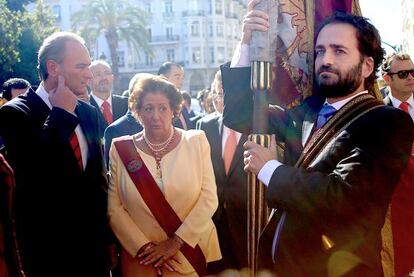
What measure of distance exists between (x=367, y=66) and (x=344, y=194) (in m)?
0.73

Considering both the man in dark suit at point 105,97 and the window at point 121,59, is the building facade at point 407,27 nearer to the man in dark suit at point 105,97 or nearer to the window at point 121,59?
the window at point 121,59

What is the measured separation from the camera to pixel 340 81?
2496mm

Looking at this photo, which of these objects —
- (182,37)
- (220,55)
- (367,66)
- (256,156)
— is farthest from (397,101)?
(182,37)

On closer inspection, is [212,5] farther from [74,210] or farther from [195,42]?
[74,210]

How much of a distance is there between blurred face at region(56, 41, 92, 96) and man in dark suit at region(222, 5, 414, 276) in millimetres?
1469

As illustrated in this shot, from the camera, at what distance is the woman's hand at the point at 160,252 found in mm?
3666

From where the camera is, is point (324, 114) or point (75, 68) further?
point (75, 68)

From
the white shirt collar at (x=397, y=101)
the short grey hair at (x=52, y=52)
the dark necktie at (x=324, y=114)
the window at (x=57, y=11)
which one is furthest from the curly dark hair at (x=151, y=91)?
the window at (x=57, y=11)

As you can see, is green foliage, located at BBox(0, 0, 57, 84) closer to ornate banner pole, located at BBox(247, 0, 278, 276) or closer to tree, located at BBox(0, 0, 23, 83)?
tree, located at BBox(0, 0, 23, 83)

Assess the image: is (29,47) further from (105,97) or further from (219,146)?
(219,146)

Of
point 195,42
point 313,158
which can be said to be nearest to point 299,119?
point 313,158

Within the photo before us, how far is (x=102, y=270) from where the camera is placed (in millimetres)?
3670

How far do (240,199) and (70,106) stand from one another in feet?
5.45

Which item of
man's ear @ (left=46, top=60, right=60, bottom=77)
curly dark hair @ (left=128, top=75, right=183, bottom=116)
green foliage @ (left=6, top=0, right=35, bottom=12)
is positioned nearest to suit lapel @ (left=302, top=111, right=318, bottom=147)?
curly dark hair @ (left=128, top=75, right=183, bottom=116)
